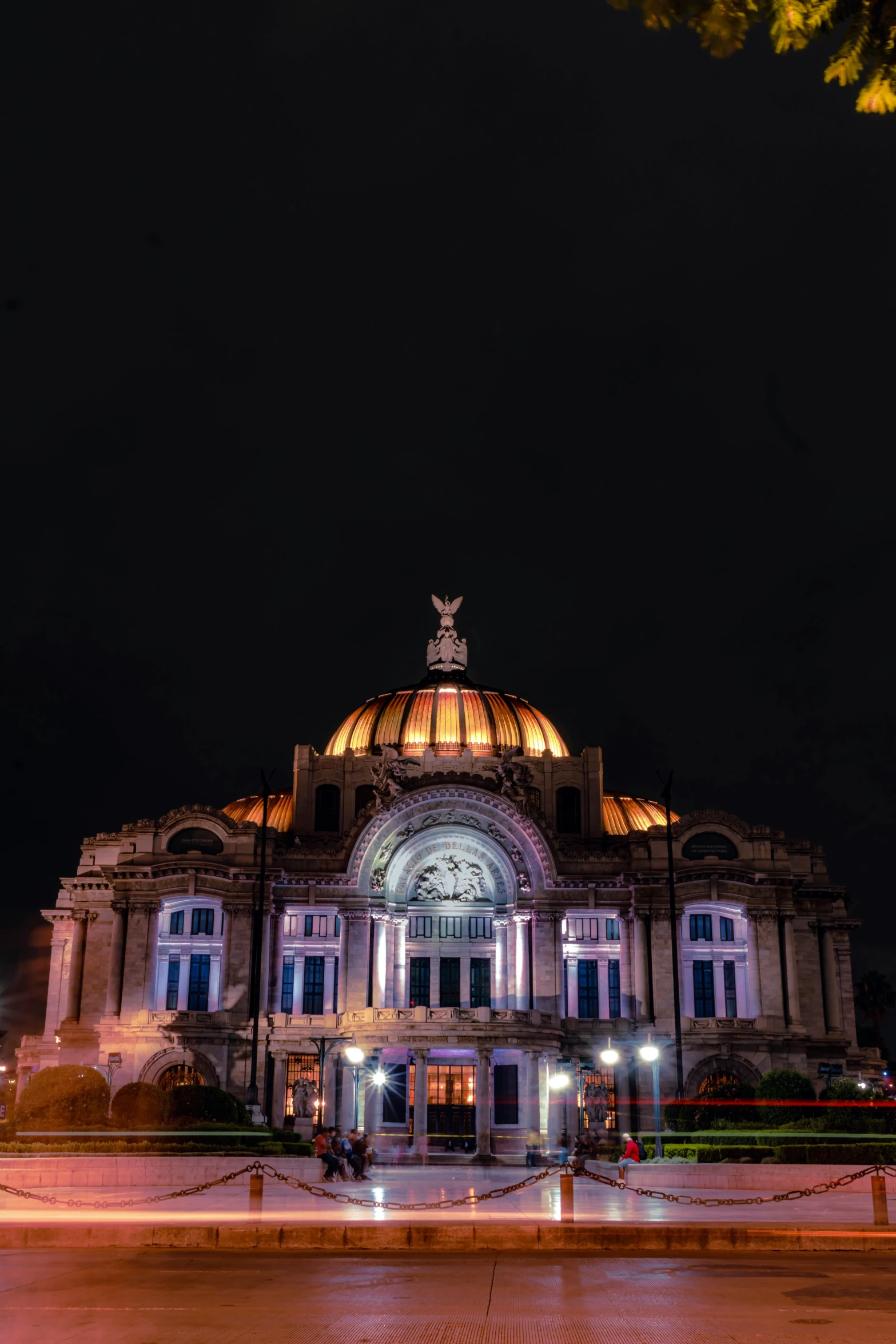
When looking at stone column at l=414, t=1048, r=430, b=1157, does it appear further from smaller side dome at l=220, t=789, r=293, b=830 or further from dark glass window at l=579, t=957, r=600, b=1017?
smaller side dome at l=220, t=789, r=293, b=830

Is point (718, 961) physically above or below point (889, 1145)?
above

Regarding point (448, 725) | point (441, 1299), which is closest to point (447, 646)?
point (448, 725)

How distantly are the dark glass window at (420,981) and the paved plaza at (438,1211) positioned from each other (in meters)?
33.9

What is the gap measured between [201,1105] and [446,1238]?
1089 inches

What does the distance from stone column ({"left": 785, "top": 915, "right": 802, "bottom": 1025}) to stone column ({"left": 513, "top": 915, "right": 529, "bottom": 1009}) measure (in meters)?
14.8

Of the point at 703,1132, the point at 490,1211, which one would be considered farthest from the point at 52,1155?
the point at 703,1132

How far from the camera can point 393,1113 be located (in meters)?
69.4

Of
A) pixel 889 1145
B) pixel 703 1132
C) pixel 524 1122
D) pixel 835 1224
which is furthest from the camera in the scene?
pixel 524 1122

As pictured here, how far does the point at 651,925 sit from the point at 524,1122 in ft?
46.6

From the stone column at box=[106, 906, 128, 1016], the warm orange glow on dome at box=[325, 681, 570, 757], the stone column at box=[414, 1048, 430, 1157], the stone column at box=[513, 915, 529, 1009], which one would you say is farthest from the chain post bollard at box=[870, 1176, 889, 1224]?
the warm orange glow on dome at box=[325, 681, 570, 757]

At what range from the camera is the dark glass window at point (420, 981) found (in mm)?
76625

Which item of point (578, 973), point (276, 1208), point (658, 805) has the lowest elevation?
point (276, 1208)

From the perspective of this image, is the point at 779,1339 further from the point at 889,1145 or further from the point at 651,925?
the point at 651,925

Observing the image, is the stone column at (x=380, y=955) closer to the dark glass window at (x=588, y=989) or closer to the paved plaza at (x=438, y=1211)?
the dark glass window at (x=588, y=989)
